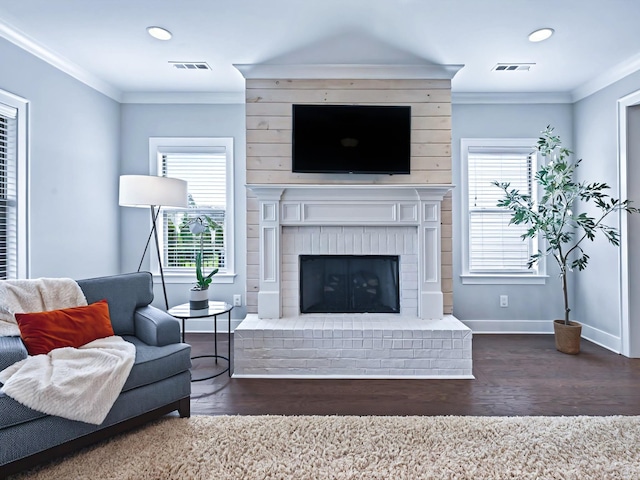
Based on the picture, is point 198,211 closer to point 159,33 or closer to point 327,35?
point 159,33

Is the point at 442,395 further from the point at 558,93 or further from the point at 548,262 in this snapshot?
the point at 558,93

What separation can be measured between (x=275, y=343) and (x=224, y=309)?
1.58 ft

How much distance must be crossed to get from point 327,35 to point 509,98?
223 cm

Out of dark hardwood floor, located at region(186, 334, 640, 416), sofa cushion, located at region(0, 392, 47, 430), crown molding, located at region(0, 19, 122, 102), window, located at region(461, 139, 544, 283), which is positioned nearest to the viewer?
sofa cushion, located at region(0, 392, 47, 430)

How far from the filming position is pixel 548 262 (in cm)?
398

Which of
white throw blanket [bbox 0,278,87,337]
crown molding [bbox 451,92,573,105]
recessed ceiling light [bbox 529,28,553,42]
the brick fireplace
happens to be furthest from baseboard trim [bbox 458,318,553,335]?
white throw blanket [bbox 0,278,87,337]

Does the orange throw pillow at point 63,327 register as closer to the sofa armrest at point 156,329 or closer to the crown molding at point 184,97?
the sofa armrest at point 156,329

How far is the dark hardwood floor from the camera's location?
92.9 inches

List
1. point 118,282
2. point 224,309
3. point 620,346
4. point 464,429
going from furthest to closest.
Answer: point 620,346 → point 224,309 → point 118,282 → point 464,429

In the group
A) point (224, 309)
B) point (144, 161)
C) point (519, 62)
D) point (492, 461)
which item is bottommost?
point (492, 461)

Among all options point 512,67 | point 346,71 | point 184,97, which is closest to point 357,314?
point 346,71

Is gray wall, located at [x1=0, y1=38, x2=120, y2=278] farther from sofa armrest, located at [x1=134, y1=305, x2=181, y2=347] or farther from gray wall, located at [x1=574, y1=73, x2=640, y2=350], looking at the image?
gray wall, located at [x1=574, y1=73, x2=640, y2=350]

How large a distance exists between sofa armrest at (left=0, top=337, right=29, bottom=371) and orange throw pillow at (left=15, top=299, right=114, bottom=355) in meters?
0.05

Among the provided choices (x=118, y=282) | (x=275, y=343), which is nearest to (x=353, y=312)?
(x=275, y=343)
